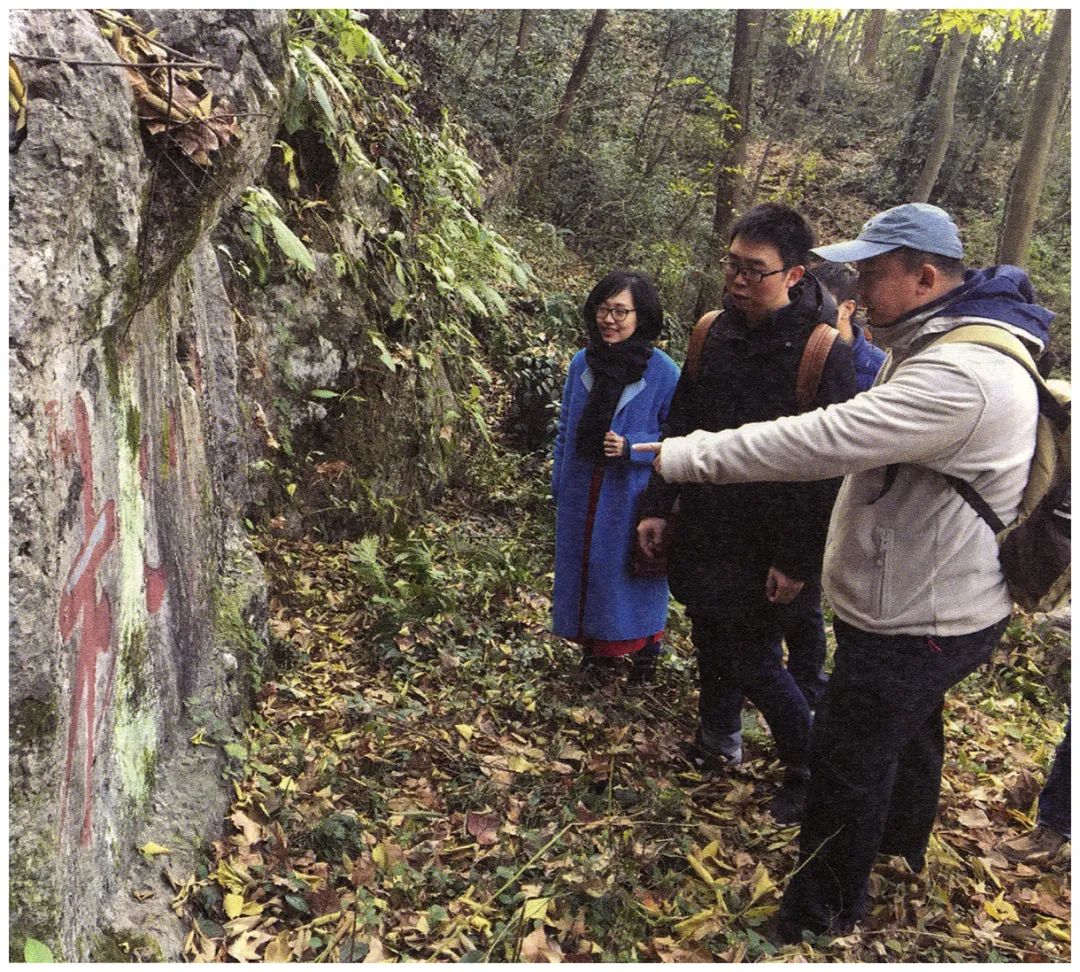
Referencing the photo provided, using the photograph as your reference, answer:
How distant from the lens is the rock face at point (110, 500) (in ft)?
6.33

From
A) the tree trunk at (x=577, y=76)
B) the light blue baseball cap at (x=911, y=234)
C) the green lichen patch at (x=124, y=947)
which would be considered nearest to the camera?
the green lichen patch at (x=124, y=947)

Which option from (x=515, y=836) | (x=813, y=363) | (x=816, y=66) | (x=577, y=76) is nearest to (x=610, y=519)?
(x=813, y=363)

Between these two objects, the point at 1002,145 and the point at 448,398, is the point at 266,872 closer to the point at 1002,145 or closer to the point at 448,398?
the point at 448,398

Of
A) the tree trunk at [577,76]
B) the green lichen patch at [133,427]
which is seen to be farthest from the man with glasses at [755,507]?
the tree trunk at [577,76]

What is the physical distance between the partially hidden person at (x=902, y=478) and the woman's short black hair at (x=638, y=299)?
1422 millimetres

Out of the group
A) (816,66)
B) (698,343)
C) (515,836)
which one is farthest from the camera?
(816,66)

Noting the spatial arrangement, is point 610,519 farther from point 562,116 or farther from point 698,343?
point 562,116

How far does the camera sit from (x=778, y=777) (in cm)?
391

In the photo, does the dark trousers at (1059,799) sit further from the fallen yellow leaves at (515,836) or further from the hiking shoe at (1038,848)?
the fallen yellow leaves at (515,836)

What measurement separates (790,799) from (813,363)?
189 centimetres

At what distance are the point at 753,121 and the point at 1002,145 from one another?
19.3ft

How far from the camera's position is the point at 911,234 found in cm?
245

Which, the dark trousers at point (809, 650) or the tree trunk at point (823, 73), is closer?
the dark trousers at point (809, 650)

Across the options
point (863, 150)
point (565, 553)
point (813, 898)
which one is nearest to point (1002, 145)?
point (863, 150)
